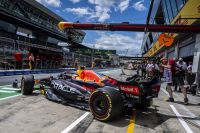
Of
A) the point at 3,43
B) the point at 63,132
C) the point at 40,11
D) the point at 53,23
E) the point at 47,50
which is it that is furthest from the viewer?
the point at 53,23

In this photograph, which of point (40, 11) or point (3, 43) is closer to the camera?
point (3, 43)

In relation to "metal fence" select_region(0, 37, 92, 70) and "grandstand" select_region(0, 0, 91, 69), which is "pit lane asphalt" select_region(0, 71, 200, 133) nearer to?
"grandstand" select_region(0, 0, 91, 69)

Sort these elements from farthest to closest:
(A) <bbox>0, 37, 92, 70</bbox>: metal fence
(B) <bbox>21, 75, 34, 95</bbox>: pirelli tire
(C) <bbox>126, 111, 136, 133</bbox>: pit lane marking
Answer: (A) <bbox>0, 37, 92, 70</bbox>: metal fence → (B) <bbox>21, 75, 34, 95</bbox>: pirelli tire → (C) <bbox>126, 111, 136, 133</bbox>: pit lane marking

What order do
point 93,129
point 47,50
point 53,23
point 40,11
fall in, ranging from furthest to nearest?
1. point 53,23
2. point 40,11
3. point 47,50
4. point 93,129

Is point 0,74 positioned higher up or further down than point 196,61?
further down

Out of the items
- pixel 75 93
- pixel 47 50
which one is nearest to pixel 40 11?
pixel 47 50

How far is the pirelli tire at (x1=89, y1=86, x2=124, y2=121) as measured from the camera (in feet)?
19.5

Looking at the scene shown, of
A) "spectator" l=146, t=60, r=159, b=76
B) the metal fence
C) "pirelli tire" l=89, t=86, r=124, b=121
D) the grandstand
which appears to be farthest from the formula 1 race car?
"spectator" l=146, t=60, r=159, b=76

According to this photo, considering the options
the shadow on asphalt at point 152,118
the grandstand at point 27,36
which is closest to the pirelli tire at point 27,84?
the grandstand at point 27,36

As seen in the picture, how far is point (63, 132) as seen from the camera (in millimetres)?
5062

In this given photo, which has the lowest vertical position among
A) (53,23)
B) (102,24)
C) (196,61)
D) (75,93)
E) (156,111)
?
(156,111)

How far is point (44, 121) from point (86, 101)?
1.74 m

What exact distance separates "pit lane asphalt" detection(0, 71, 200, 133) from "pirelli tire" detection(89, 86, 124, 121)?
7.4 inches

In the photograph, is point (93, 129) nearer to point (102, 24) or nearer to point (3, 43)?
point (102, 24)
